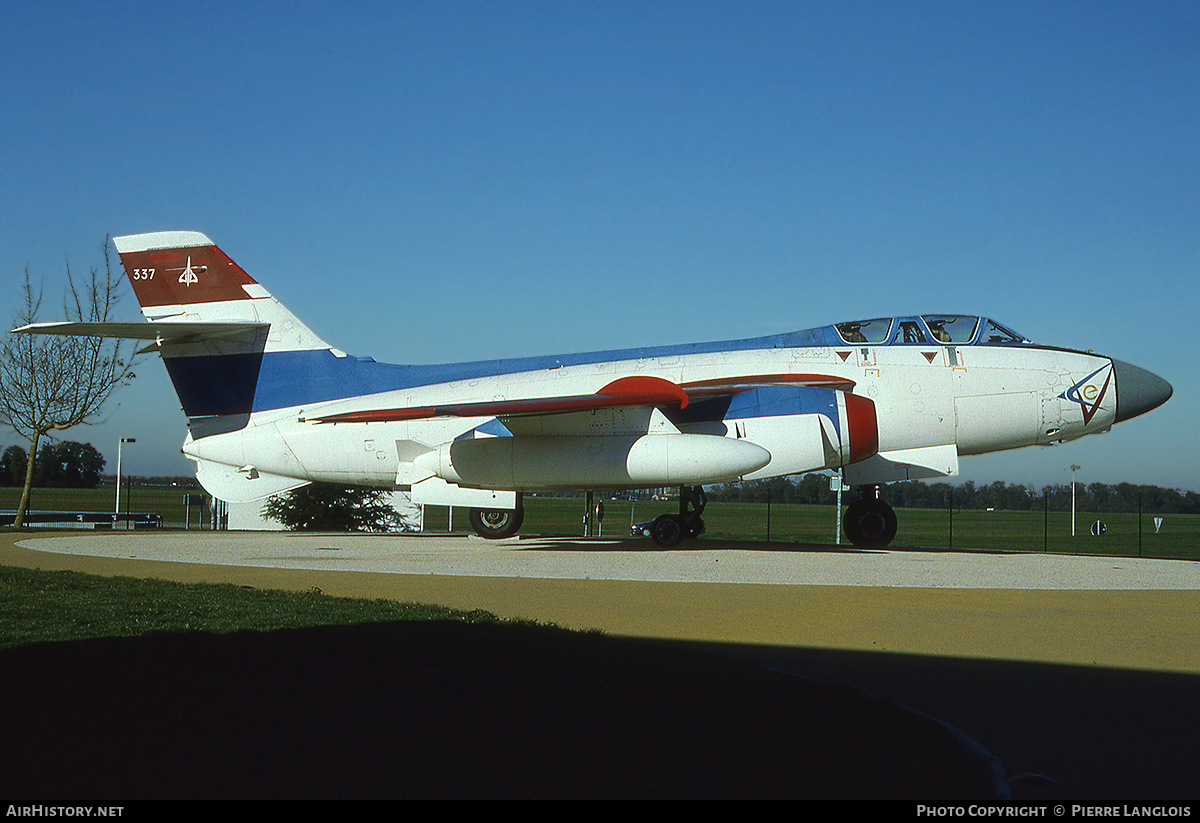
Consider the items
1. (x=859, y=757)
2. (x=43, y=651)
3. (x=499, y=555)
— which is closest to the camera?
(x=859, y=757)

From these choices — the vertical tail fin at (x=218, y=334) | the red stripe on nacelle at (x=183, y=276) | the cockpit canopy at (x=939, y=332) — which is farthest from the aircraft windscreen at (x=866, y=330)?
the red stripe on nacelle at (x=183, y=276)

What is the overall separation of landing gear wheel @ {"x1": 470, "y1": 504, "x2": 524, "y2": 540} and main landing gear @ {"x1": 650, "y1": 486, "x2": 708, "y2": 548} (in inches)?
149

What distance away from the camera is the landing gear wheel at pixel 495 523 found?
2061cm

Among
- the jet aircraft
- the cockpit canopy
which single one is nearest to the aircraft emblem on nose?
the jet aircraft

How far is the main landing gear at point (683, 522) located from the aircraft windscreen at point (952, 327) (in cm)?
512

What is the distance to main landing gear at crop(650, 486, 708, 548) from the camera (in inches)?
698

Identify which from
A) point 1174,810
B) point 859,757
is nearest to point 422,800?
point 859,757

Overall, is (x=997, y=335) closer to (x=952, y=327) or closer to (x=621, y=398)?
(x=952, y=327)

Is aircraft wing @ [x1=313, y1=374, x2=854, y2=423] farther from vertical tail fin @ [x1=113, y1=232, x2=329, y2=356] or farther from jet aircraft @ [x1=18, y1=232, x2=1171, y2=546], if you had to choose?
vertical tail fin @ [x1=113, y1=232, x2=329, y2=356]

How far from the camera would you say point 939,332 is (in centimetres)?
1708

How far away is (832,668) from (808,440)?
32.2ft

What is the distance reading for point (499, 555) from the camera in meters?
16.0

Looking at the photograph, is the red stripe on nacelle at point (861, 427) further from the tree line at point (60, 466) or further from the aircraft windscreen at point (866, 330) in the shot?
the tree line at point (60, 466)

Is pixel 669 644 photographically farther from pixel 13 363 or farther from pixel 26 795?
pixel 13 363
